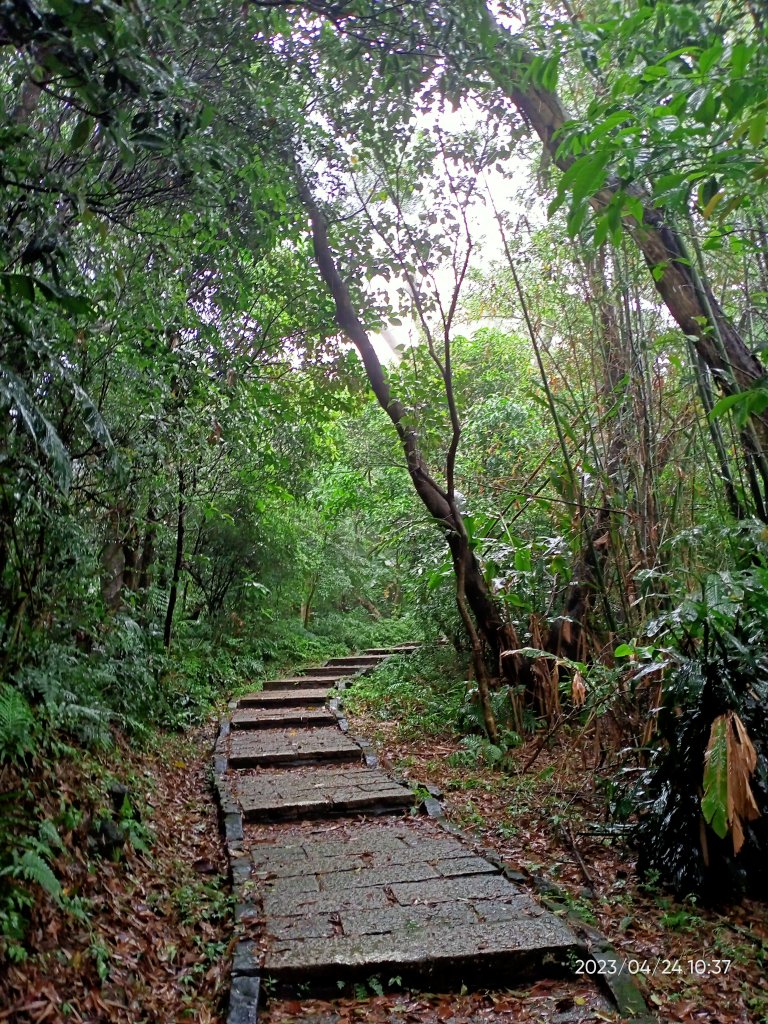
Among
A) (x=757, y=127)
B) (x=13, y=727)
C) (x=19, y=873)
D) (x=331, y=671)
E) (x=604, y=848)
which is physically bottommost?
(x=604, y=848)

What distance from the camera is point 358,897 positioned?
3.34 metres

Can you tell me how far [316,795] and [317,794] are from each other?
3cm

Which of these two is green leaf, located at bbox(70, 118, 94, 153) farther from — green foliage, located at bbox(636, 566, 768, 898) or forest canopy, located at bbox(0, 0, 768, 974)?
green foliage, located at bbox(636, 566, 768, 898)

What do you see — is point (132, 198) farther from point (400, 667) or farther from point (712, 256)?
point (400, 667)

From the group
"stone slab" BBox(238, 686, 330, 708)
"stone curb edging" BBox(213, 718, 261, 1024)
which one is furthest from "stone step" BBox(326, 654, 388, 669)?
"stone curb edging" BBox(213, 718, 261, 1024)

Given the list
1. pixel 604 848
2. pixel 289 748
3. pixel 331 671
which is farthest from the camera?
pixel 331 671

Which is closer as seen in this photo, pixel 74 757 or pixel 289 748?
pixel 74 757

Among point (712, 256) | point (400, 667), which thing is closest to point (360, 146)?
point (712, 256)

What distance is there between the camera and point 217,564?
10516 millimetres

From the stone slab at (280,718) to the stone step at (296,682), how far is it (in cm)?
167

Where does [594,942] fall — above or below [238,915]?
below

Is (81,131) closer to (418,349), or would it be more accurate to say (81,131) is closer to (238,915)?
(238,915)

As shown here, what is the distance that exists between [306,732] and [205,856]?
129 inches

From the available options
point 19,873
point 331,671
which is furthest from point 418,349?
point 331,671
